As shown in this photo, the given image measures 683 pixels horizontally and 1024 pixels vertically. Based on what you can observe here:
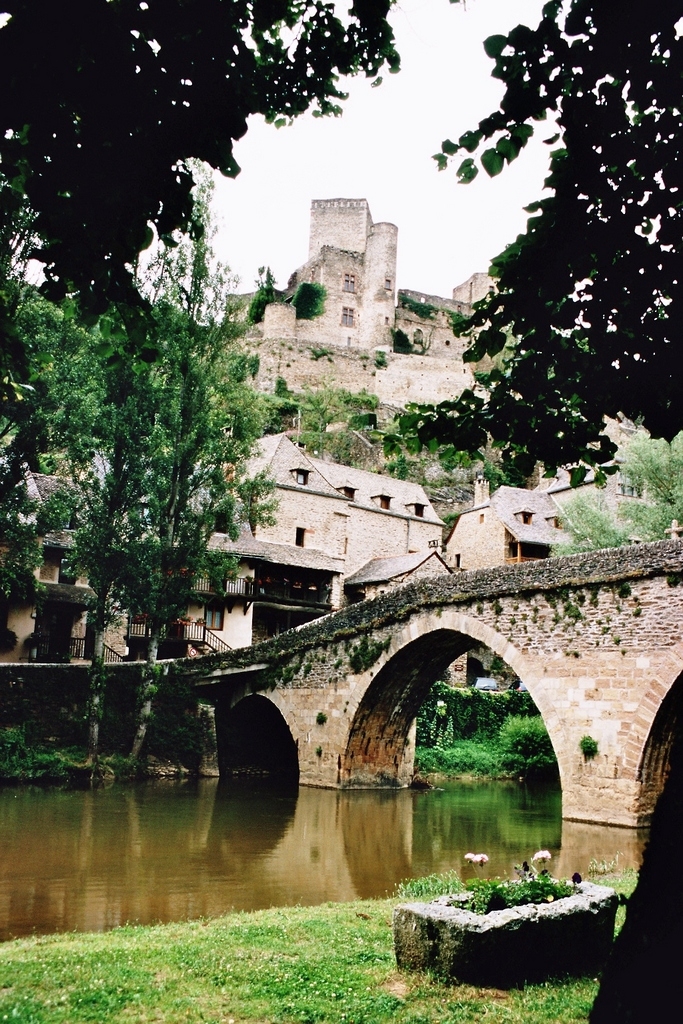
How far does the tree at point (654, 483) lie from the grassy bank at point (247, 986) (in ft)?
79.7

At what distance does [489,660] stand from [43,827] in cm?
2429

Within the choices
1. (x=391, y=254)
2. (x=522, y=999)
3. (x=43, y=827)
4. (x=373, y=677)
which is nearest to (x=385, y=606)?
(x=373, y=677)

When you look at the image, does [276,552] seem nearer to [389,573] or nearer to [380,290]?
[389,573]

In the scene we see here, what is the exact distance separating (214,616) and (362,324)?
4463 cm

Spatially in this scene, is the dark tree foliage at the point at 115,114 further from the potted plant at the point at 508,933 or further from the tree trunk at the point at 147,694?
the tree trunk at the point at 147,694

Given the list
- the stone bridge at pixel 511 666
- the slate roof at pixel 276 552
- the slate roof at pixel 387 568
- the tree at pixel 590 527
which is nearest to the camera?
the stone bridge at pixel 511 666

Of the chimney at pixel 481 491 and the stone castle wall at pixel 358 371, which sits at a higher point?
the stone castle wall at pixel 358 371

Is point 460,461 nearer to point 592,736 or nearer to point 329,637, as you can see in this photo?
point 592,736

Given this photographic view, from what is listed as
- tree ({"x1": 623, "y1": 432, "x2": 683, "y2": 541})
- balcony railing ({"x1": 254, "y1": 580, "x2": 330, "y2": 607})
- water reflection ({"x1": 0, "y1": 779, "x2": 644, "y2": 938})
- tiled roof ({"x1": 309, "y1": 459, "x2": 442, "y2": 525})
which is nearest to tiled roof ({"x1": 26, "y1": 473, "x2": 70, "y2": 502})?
balcony railing ({"x1": 254, "y1": 580, "x2": 330, "y2": 607})

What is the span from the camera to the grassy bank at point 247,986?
4.52 meters

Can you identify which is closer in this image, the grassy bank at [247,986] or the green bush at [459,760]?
the grassy bank at [247,986]

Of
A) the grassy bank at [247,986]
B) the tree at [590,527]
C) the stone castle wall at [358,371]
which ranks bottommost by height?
the grassy bank at [247,986]

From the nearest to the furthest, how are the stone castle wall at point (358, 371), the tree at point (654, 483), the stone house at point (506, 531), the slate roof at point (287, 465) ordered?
the tree at point (654, 483), the slate roof at point (287, 465), the stone house at point (506, 531), the stone castle wall at point (358, 371)

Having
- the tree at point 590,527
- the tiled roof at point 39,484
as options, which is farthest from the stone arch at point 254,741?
the tree at point 590,527
